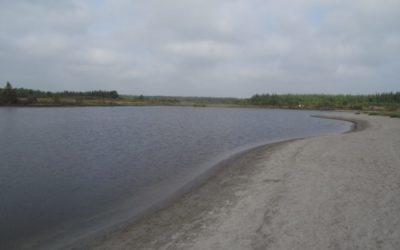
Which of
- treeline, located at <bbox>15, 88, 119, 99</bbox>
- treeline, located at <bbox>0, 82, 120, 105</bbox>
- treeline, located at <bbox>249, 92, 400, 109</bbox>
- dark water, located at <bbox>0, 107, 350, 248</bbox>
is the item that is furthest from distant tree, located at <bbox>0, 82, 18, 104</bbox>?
treeline, located at <bbox>249, 92, 400, 109</bbox>

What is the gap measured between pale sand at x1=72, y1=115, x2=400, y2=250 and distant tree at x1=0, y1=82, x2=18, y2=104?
113 m

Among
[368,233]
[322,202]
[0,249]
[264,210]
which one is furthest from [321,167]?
[0,249]

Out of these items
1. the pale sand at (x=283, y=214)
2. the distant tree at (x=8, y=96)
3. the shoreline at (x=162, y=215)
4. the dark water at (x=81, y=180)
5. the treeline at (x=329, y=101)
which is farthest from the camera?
the treeline at (x=329, y=101)

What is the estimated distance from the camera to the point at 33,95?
14438 centimetres

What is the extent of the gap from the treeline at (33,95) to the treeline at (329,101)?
85905 mm

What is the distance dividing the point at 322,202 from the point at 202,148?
15704 millimetres

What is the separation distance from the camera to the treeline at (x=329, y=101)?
440 ft

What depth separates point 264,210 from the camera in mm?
9164

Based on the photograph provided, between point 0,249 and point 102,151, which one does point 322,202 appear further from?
point 102,151

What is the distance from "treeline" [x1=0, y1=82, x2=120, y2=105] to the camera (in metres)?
108

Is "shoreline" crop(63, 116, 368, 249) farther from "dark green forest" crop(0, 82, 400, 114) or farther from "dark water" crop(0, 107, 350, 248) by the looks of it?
"dark green forest" crop(0, 82, 400, 114)

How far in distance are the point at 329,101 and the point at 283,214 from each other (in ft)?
529

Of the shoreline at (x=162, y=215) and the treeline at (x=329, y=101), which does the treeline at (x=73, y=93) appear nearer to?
the treeline at (x=329, y=101)

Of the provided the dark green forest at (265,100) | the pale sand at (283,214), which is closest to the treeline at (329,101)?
the dark green forest at (265,100)
